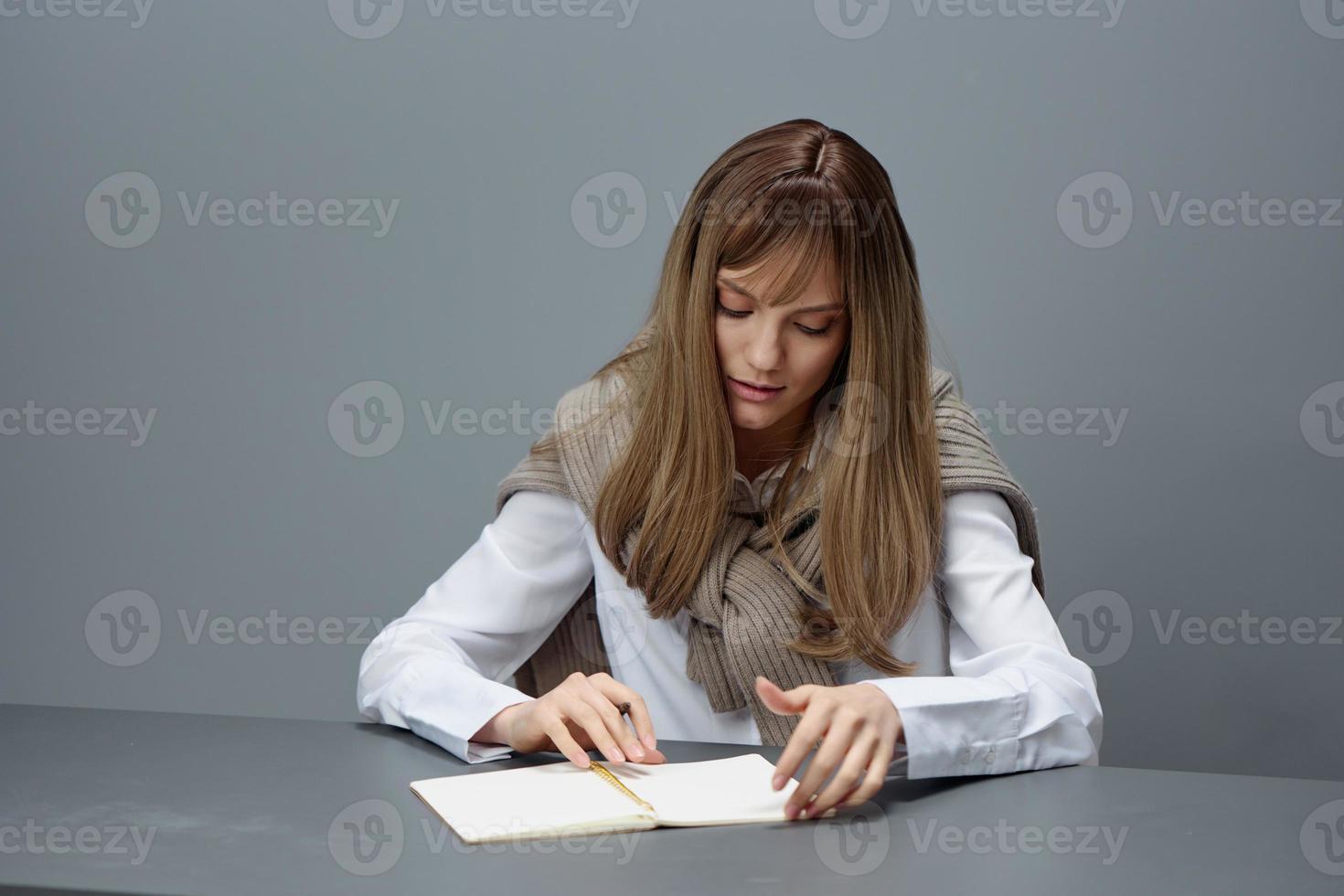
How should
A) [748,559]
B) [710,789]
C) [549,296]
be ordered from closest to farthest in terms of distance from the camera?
[710,789], [748,559], [549,296]

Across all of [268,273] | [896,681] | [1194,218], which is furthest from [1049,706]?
[268,273]

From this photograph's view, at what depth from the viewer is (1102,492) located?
227cm

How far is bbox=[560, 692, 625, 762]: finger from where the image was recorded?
121 centimetres

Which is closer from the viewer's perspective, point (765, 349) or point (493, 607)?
point (765, 349)

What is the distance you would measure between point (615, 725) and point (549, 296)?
4.48 ft

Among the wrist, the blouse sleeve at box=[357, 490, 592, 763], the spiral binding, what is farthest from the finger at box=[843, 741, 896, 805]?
the blouse sleeve at box=[357, 490, 592, 763]

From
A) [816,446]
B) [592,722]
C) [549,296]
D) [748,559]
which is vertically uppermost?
[549,296]

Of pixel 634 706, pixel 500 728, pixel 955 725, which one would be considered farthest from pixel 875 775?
pixel 500 728

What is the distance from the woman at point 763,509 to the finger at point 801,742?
0.30m

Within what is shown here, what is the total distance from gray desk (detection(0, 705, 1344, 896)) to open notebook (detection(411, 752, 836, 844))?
0.06 ft

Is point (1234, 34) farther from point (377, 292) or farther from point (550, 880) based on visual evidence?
point (550, 880)

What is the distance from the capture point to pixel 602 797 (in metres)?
1.13

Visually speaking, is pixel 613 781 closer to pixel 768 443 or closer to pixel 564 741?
pixel 564 741

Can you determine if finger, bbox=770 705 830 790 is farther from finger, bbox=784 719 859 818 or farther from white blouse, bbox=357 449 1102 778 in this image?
white blouse, bbox=357 449 1102 778
